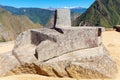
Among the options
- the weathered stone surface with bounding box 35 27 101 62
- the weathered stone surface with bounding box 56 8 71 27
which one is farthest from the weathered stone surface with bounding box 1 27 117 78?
the weathered stone surface with bounding box 56 8 71 27

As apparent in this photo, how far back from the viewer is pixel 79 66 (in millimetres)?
9812

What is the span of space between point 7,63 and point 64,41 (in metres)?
2.38

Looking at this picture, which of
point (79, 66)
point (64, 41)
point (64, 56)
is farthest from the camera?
point (64, 41)

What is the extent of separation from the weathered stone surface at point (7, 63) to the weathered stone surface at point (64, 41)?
3.50 feet

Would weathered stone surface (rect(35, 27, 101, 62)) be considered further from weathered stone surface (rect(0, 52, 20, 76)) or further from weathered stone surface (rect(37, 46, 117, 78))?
weathered stone surface (rect(0, 52, 20, 76))

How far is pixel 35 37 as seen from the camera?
11383 mm

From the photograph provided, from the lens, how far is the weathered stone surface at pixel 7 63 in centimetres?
1016

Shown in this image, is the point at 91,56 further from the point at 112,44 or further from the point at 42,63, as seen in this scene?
the point at 112,44

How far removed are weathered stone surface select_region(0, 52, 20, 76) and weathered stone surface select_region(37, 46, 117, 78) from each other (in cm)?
115

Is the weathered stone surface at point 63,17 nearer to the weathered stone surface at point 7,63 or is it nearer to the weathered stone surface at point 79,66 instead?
the weathered stone surface at point 79,66

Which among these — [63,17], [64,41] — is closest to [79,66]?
[64,41]

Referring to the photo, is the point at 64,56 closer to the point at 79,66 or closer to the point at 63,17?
the point at 79,66

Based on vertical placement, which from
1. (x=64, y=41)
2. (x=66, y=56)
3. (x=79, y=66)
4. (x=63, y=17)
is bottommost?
(x=79, y=66)

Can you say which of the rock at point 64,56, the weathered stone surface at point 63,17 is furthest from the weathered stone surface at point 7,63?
the weathered stone surface at point 63,17
